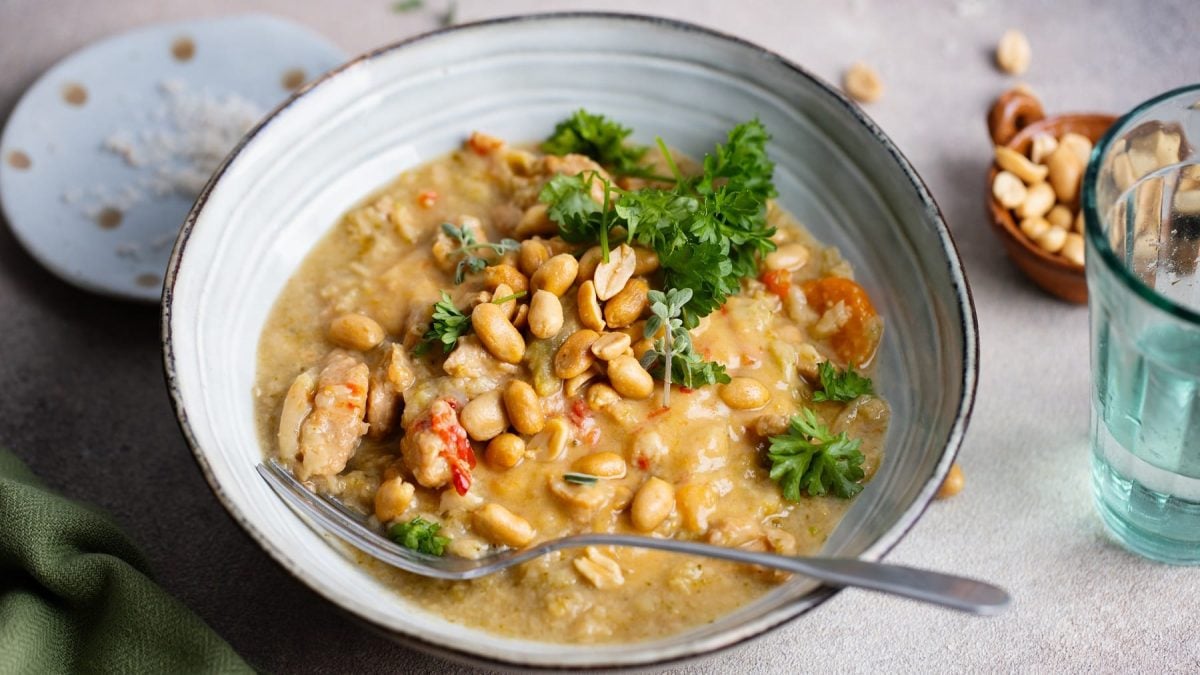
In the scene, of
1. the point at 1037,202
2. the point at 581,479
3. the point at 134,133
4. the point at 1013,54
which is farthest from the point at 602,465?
the point at 1013,54

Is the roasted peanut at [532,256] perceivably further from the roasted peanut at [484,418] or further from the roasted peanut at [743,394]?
the roasted peanut at [743,394]

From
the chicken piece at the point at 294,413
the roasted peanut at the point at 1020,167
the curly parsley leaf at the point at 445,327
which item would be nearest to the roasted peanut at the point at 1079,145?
the roasted peanut at the point at 1020,167

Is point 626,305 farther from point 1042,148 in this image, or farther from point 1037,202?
point 1042,148

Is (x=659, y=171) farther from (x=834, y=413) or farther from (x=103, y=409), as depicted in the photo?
(x=103, y=409)

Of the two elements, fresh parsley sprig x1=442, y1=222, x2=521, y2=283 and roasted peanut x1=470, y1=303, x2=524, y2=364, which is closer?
roasted peanut x1=470, y1=303, x2=524, y2=364

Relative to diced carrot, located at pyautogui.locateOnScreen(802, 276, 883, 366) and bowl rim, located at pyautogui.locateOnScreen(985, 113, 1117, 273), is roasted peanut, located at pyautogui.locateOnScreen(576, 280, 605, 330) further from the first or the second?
bowl rim, located at pyautogui.locateOnScreen(985, 113, 1117, 273)

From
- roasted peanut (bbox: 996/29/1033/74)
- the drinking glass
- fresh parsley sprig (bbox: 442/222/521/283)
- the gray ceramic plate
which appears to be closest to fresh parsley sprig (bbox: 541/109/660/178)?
fresh parsley sprig (bbox: 442/222/521/283)

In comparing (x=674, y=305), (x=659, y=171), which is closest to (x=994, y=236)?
(x=659, y=171)
